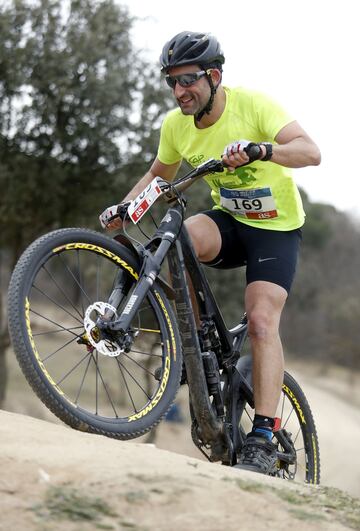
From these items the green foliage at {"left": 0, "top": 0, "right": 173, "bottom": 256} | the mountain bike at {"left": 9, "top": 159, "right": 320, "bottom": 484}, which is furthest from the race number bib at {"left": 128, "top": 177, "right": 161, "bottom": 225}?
the green foliage at {"left": 0, "top": 0, "right": 173, "bottom": 256}

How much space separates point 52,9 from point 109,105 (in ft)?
8.22

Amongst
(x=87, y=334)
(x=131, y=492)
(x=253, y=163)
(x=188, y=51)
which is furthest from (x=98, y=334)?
(x=188, y=51)

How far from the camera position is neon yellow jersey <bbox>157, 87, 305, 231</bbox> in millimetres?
5020

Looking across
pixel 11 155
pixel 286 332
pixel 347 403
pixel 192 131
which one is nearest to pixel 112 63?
pixel 11 155

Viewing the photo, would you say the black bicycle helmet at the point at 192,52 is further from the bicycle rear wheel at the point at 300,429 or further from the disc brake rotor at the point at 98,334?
the bicycle rear wheel at the point at 300,429

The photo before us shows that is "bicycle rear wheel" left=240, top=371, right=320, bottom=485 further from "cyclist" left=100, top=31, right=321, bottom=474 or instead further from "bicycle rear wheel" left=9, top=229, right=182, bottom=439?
"bicycle rear wheel" left=9, top=229, right=182, bottom=439

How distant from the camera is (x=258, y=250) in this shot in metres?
5.22

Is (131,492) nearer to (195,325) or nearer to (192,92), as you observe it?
(195,325)

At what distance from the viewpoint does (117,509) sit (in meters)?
3.08

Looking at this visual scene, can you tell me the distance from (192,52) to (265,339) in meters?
1.69

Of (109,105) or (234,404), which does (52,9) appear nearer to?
(109,105)

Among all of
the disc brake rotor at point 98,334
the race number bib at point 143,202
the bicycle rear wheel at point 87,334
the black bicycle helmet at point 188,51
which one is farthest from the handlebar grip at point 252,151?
the disc brake rotor at point 98,334

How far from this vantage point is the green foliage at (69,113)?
19.2 meters

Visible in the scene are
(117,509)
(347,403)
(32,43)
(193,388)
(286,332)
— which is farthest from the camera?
(286,332)
